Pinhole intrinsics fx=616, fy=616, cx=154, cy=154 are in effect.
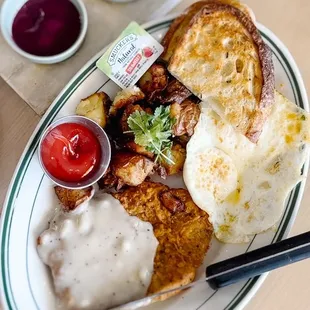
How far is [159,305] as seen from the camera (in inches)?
96.4

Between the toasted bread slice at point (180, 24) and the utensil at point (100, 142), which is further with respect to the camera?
the toasted bread slice at point (180, 24)

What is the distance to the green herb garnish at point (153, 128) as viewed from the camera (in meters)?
2.37

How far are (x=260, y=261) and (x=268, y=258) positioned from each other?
3cm

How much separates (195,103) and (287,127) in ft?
1.27

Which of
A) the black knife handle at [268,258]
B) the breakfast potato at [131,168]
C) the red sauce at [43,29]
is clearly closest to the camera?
the black knife handle at [268,258]

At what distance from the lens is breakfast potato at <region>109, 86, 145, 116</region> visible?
8.02ft

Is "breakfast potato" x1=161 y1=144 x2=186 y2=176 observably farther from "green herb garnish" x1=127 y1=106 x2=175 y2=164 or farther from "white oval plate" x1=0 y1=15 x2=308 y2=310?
"white oval plate" x1=0 y1=15 x2=308 y2=310

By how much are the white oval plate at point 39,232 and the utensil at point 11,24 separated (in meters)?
0.14

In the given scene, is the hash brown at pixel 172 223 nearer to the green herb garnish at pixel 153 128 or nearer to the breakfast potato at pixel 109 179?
the breakfast potato at pixel 109 179

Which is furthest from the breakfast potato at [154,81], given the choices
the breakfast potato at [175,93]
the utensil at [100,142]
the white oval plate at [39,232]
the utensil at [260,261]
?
the utensil at [260,261]

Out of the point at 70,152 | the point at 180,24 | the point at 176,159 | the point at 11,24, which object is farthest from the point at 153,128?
the point at 11,24

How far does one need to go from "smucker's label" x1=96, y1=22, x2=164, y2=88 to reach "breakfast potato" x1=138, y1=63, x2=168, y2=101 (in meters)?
0.03

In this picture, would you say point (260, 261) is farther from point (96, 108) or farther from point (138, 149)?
point (96, 108)

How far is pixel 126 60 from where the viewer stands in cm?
252
